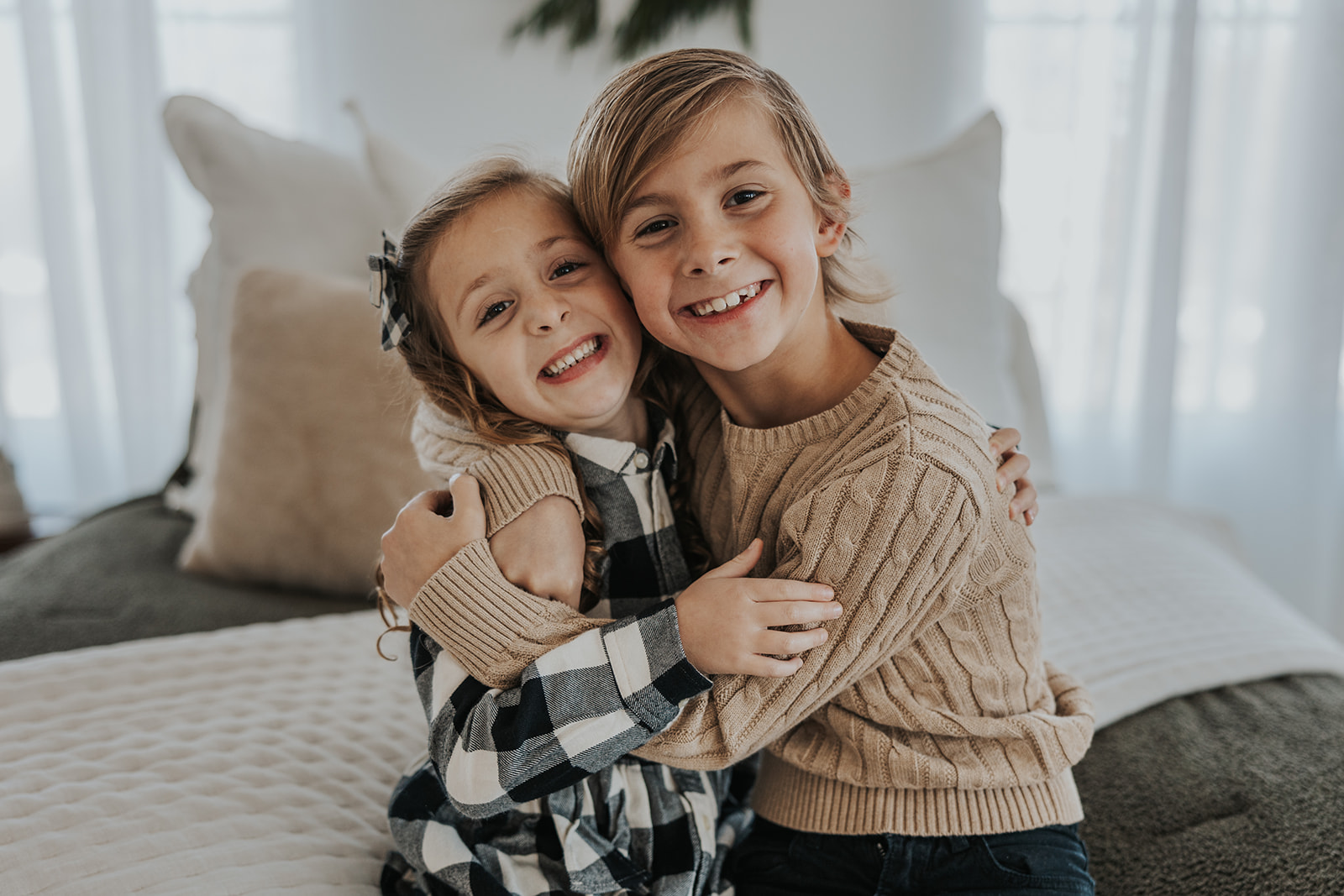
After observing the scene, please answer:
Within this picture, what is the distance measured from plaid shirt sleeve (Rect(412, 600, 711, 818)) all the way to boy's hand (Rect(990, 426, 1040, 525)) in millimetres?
323

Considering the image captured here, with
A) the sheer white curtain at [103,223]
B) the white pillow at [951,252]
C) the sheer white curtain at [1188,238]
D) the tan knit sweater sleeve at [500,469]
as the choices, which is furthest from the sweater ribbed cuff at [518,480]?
the sheer white curtain at [103,223]

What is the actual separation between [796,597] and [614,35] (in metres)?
1.68

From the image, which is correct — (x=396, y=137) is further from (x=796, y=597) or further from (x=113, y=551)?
(x=796, y=597)

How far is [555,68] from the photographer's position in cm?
205

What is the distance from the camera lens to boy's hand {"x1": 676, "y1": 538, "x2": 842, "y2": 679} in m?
0.68

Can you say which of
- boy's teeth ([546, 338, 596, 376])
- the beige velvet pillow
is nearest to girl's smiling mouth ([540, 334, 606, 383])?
boy's teeth ([546, 338, 596, 376])

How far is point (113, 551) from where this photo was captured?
1.48 meters

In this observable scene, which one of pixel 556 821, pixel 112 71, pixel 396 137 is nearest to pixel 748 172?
pixel 556 821

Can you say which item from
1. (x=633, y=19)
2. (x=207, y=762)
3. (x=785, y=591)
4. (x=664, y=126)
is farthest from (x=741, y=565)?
(x=633, y=19)

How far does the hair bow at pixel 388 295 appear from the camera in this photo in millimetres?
830

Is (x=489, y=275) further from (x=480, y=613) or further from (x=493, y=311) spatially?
(x=480, y=613)

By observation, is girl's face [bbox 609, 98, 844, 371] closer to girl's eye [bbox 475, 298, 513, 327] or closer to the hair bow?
girl's eye [bbox 475, 298, 513, 327]

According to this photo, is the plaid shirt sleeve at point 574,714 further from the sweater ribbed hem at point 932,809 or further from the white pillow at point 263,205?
the white pillow at point 263,205

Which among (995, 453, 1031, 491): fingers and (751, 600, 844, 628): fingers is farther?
(995, 453, 1031, 491): fingers
